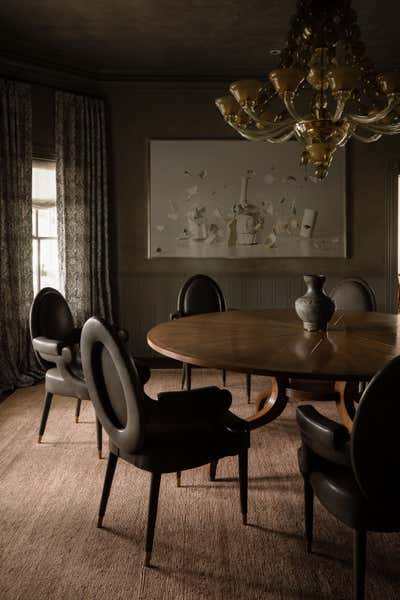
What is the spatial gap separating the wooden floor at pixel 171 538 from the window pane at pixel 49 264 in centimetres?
211

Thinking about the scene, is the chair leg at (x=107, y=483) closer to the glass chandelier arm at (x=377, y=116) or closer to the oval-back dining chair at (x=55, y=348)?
the oval-back dining chair at (x=55, y=348)

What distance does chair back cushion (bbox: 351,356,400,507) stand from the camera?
1.37m

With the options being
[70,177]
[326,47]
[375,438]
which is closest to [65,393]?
[375,438]

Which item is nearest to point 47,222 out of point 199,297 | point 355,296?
point 199,297

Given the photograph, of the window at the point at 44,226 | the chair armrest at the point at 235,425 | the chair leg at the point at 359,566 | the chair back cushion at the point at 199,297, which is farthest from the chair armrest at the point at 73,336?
the chair leg at the point at 359,566

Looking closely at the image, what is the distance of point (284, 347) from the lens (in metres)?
2.17

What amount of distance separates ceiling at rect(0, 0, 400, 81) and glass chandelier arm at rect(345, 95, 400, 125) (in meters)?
1.30

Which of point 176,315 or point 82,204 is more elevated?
point 82,204

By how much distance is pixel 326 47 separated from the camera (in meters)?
2.56

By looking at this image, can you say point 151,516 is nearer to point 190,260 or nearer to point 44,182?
point 190,260

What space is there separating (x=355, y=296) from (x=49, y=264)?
2636mm

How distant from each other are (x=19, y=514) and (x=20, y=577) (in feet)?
1.49

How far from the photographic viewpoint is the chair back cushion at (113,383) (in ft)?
5.52

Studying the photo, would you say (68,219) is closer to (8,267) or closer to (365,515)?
(8,267)
